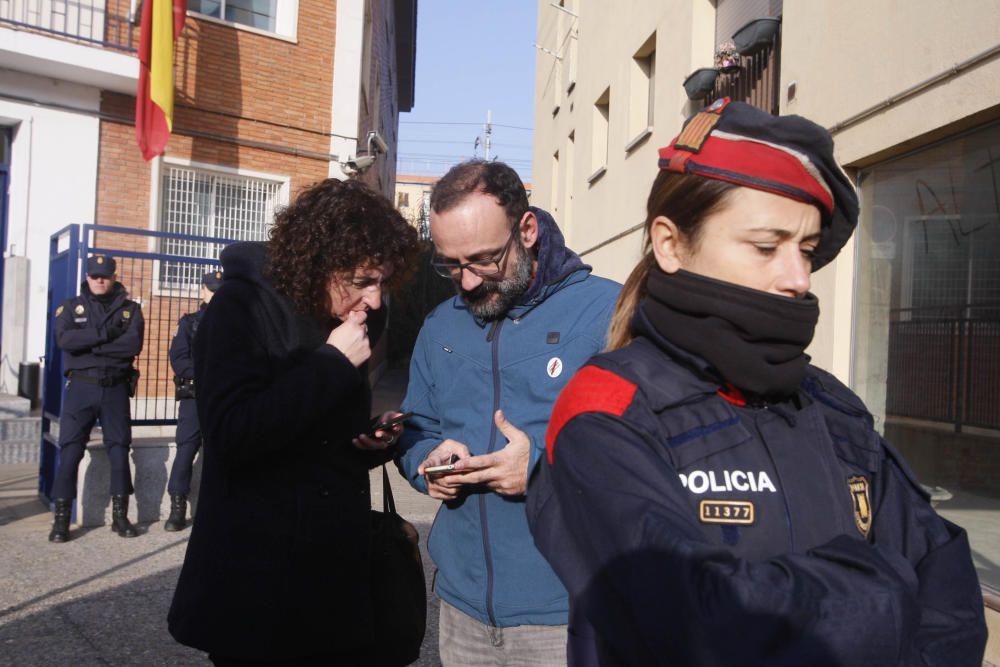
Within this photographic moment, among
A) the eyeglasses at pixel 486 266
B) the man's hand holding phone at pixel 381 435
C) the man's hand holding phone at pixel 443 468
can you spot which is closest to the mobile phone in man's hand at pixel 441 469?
the man's hand holding phone at pixel 443 468

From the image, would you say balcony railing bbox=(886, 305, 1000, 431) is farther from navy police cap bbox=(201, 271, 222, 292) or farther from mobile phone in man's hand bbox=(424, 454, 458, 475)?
navy police cap bbox=(201, 271, 222, 292)

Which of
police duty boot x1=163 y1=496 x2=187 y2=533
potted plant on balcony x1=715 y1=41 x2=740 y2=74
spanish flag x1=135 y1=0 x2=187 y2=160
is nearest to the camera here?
police duty boot x1=163 y1=496 x2=187 y2=533

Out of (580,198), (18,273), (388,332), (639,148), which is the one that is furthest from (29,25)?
(388,332)

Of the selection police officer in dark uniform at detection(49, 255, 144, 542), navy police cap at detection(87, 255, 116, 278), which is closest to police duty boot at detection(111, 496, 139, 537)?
police officer in dark uniform at detection(49, 255, 144, 542)

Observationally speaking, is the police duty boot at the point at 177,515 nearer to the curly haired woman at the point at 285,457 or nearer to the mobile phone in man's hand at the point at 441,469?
the curly haired woman at the point at 285,457

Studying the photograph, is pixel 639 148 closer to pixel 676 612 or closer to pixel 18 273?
pixel 18 273

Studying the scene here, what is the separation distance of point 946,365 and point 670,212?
4.96m

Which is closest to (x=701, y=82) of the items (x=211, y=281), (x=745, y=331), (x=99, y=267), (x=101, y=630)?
(x=211, y=281)

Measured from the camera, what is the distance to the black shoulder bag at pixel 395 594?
7.79 ft

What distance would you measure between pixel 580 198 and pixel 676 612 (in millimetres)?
14298

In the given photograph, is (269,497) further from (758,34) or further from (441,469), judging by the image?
(758,34)

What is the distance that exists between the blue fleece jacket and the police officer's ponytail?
0.67 m

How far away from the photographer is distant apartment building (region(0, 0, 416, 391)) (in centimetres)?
1005

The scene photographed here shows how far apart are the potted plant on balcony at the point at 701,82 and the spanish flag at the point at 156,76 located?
617cm
